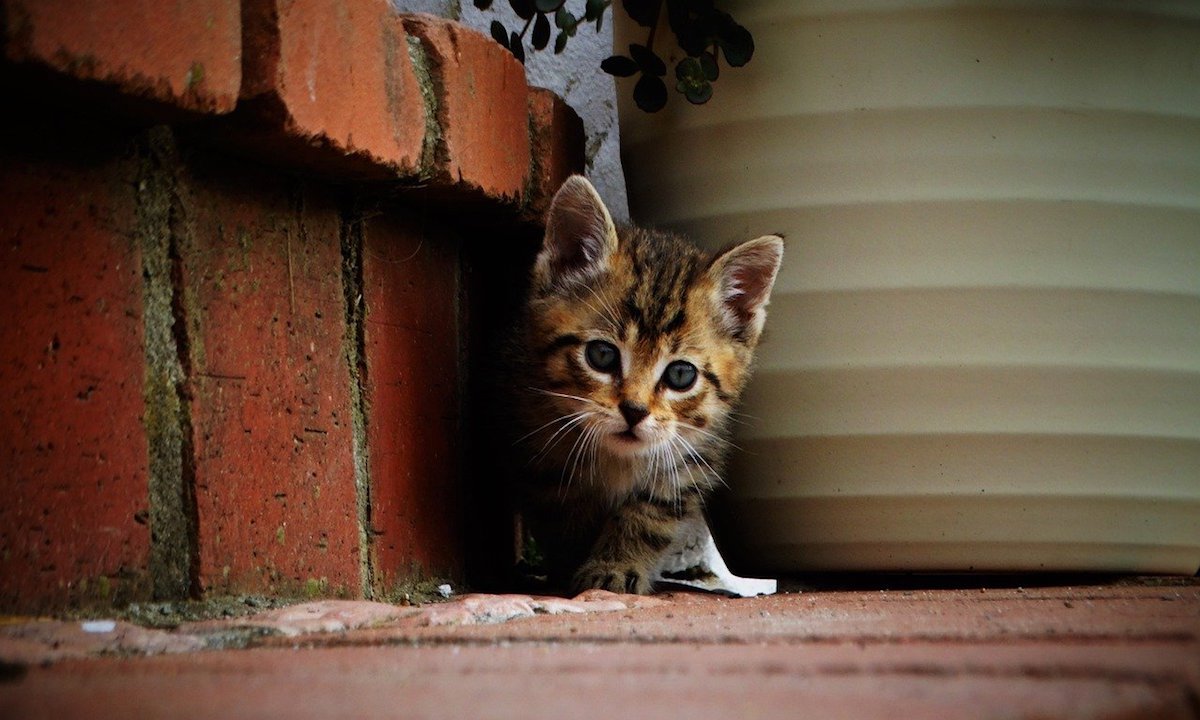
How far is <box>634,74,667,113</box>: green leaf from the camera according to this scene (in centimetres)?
198

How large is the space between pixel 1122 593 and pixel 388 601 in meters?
1.08

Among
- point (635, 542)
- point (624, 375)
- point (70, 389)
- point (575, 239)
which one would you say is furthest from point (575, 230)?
point (70, 389)

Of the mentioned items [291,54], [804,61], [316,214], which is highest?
[804,61]

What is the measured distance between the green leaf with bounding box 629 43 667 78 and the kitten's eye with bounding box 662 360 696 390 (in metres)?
0.54

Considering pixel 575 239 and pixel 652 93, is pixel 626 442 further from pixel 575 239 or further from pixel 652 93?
pixel 652 93

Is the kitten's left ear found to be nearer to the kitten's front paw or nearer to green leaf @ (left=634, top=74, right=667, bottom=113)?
green leaf @ (left=634, top=74, right=667, bottom=113)

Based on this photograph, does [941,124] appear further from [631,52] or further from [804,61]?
[631,52]

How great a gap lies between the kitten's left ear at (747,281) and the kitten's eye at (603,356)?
0.23m

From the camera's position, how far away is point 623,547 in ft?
6.79

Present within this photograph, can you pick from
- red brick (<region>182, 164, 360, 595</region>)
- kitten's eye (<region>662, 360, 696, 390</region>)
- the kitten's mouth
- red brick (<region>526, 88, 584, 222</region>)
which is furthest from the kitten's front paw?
red brick (<region>526, 88, 584, 222</region>)

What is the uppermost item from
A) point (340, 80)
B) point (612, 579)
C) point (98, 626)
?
point (340, 80)

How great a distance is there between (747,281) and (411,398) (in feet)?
2.22

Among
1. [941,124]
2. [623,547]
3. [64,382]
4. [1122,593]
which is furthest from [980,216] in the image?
[64,382]

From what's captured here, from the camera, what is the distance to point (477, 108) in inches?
66.9
